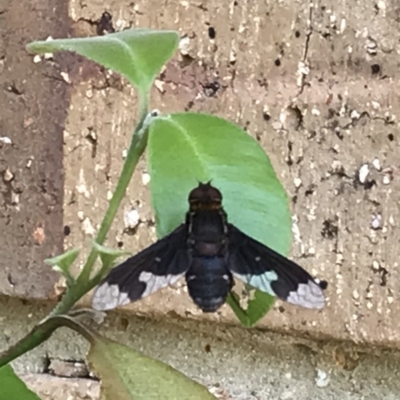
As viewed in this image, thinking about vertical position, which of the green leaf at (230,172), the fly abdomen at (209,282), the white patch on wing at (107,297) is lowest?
the fly abdomen at (209,282)

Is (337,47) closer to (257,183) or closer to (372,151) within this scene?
(372,151)

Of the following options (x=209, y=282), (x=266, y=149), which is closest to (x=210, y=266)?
(x=209, y=282)

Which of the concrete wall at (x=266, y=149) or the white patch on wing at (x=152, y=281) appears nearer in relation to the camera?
the white patch on wing at (x=152, y=281)

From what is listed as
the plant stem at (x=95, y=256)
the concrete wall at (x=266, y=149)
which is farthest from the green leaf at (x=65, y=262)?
the concrete wall at (x=266, y=149)

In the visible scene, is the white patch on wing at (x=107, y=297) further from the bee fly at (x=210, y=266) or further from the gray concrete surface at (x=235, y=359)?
the gray concrete surface at (x=235, y=359)

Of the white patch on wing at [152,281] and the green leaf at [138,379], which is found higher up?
the white patch on wing at [152,281]

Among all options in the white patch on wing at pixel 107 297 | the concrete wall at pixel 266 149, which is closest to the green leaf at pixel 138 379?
the white patch on wing at pixel 107 297

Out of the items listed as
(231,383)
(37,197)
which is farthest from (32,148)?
(231,383)

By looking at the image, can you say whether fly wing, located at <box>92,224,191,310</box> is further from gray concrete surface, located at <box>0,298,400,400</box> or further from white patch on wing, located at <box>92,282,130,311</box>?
gray concrete surface, located at <box>0,298,400,400</box>
